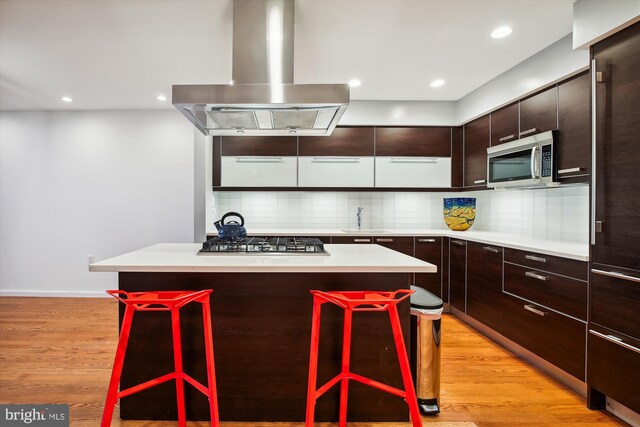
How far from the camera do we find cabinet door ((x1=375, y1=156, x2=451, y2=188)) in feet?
14.2

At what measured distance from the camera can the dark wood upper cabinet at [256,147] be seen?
4.26 meters

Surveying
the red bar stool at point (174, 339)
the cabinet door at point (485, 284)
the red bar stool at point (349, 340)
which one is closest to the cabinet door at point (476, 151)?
the cabinet door at point (485, 284)

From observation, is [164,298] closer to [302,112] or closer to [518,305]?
[302,112]

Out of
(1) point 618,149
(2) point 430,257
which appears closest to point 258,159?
(2) point 430,257

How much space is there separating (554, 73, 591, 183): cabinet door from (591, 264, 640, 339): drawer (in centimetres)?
78

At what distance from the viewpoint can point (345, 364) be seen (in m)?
1.81

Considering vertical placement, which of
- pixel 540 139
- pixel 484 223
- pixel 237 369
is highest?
pixel 540 139

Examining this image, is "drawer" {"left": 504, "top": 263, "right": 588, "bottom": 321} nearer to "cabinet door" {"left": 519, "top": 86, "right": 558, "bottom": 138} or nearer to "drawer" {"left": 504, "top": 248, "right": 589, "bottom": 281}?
"drawer" {"left": 504, "top": 248, "right": 589, "bottom": 281}

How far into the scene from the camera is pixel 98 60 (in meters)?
3.11

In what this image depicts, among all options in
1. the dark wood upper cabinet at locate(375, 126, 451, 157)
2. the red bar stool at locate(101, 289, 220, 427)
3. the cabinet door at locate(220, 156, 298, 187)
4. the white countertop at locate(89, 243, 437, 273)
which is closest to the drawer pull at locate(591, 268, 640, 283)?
the white countertop at locate(89, 243, 437, 273)

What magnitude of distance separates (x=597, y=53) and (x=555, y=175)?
941mm

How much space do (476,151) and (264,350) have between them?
10.3ft

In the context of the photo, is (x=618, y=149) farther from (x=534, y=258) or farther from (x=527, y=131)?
(x=527, y=131)

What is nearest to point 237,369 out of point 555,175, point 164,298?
point 164,298
